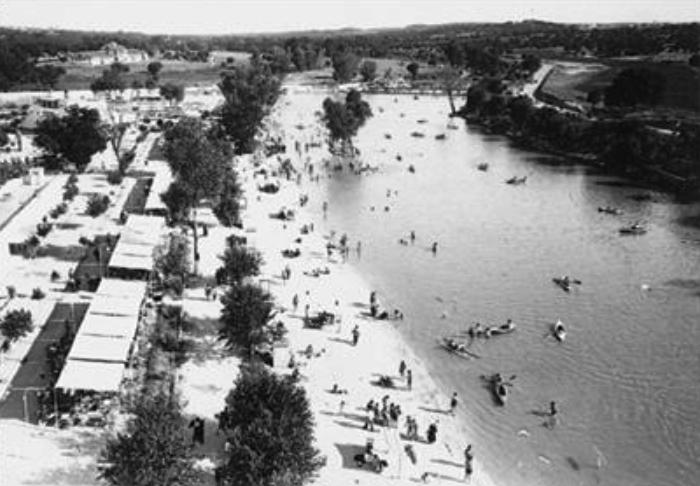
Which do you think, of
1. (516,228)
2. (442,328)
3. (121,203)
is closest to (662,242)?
(516,228)

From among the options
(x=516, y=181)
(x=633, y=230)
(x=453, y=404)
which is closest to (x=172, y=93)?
(x=516, y=181)

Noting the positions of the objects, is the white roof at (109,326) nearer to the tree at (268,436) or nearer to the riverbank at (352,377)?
the riverbank at (352,377)

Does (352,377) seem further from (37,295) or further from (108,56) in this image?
(108,56)

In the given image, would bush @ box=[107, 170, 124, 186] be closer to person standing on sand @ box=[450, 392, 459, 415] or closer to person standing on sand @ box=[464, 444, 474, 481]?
person standing on sand @ box=[450, 392, 459, 415]

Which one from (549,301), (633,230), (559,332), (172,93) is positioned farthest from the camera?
(172,93)

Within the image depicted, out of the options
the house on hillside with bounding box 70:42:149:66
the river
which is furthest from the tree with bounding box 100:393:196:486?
the house on hillside with bounding box 70:42:149:66

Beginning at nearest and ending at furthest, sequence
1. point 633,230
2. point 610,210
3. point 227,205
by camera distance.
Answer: point 227,205 < point 633,230 < point 610,210

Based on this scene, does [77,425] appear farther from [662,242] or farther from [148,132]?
[148,132]
